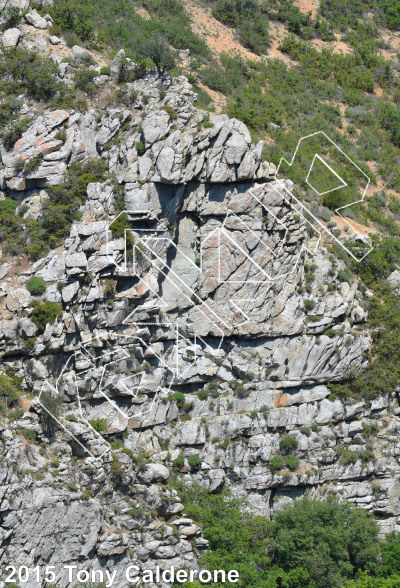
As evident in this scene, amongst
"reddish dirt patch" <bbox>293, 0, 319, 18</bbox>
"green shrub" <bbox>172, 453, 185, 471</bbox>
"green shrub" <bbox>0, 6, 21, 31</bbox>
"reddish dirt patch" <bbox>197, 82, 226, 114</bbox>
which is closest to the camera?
"green shrub" <bbox>172, 453, 185, 471</bbox>

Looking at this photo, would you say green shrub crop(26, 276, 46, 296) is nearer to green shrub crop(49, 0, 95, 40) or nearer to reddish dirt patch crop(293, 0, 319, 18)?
green shrub crop(49, 0, 95, 40)

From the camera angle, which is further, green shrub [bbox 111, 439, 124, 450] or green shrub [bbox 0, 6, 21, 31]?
green shrub [bbox 0, 6, 21, 31]

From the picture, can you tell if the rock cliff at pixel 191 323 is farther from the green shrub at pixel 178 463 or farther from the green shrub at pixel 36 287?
the green shrub at pixel 36 287

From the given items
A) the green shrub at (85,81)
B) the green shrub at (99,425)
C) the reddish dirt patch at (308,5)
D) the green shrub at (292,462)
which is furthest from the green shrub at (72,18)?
the green shrub at (292,462)

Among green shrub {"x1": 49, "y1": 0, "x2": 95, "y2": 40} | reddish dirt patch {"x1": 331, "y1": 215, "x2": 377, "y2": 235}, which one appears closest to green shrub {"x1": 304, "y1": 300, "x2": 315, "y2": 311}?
reddish dirt patch {"x1": 331, "y1": 215, "x2": 377, "y2": 235}

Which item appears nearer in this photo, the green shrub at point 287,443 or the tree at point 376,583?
the tree at point 376,583

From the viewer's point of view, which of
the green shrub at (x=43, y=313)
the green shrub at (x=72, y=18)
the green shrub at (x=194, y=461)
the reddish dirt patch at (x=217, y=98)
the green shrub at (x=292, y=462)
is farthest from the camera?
the reddish dirt patch at (x=217, y=98)
